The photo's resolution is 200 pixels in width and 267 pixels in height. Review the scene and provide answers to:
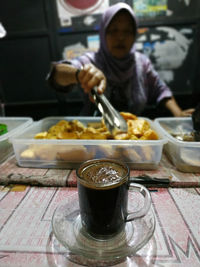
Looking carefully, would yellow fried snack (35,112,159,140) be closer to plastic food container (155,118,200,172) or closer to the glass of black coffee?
plastic food container (155,118,200,172)

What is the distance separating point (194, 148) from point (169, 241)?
0.37 meters

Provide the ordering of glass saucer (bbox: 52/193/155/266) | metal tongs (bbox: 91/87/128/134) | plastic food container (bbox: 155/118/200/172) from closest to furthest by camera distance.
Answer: glass saucer (bbox: 52/193/155/266) < plastic food container (bbox: 155/118/200/172) < metal tongs (bbox: 91/87/128/134)

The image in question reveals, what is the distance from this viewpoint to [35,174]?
72 centimetres

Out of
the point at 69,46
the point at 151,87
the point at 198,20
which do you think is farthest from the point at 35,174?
the point at 198,20

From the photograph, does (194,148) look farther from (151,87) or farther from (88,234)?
(151,87)

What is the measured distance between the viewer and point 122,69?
1.59 m

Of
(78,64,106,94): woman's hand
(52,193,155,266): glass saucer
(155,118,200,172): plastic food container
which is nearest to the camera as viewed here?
(52,193,155,266): glass saucer

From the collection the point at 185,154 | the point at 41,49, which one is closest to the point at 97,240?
the point at 185,154

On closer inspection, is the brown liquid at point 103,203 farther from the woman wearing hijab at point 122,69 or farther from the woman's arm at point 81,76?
the woman wearing hijab at point 122,69

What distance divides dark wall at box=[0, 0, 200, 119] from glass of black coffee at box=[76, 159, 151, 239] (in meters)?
1.75

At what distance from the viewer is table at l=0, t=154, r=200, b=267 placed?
0.39 m

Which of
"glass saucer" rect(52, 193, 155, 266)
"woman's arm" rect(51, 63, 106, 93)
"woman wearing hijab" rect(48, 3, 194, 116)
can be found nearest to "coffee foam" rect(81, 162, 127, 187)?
"glass saucer" rect(52, 193, 155, 266)

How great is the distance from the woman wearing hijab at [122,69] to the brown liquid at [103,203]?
104cm

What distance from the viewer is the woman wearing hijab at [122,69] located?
54.9 inches
